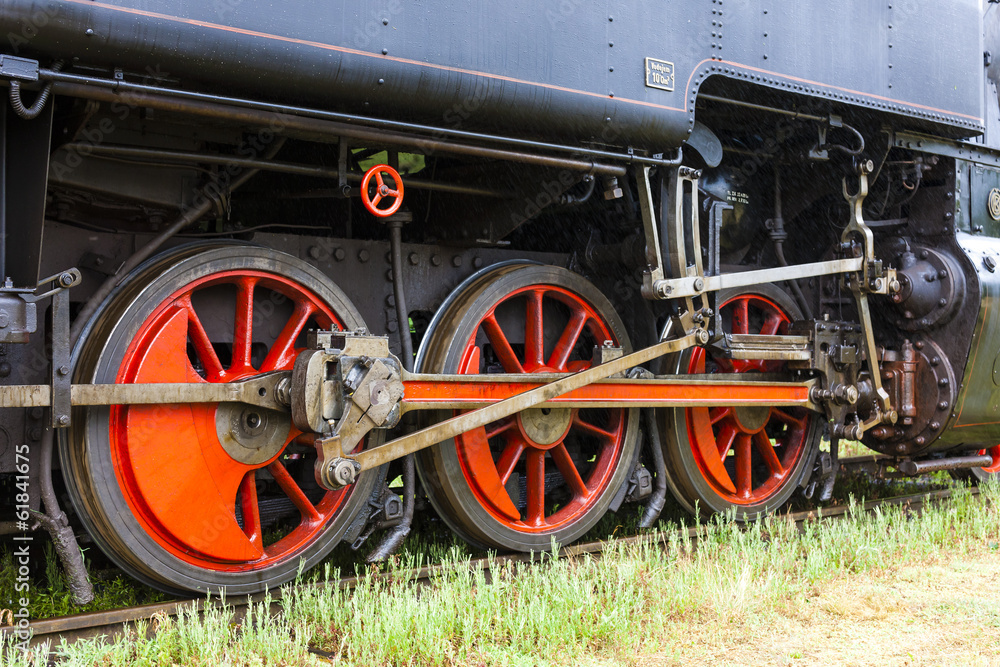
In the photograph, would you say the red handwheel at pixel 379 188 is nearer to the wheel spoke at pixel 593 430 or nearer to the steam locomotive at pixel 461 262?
the steam locomotive at pixel 461 262

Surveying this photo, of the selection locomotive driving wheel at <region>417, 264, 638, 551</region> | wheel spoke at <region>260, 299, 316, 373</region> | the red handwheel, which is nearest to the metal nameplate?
locomotive driving wheel at <region>417, 264, 638, 551</region>

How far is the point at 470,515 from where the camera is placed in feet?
12.1

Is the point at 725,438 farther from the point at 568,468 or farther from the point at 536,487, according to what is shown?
the point at 536,487

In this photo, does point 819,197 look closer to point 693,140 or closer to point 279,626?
point 693,140

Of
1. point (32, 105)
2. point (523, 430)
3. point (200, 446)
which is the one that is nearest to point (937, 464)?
point (523, 430)

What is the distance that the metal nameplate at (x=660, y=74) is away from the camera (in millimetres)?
3432

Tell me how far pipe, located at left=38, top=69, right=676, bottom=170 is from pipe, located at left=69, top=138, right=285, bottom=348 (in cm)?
38

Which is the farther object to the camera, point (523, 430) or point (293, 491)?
point (523, 430)

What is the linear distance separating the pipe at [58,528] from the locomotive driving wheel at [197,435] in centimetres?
11

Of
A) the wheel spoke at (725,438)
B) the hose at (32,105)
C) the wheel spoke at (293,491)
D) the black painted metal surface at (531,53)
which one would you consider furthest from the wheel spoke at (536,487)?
the hose at (32,105)

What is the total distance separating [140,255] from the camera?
297cm

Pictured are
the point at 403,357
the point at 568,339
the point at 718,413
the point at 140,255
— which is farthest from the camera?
the point at 718,413

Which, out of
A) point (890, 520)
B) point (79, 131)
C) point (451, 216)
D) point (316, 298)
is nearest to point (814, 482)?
point (890, 520)

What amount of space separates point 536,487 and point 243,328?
5.00 ft
